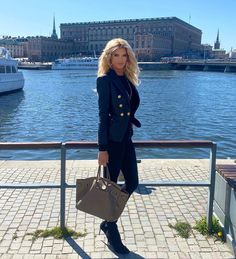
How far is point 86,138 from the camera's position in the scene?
16641 millimetres

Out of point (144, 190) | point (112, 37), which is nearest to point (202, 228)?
point (144, 190)

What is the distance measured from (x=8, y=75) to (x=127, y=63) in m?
32.4

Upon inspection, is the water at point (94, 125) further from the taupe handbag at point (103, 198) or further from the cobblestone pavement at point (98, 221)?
the taupe handbag at point (103, 198)

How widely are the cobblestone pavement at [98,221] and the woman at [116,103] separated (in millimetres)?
872

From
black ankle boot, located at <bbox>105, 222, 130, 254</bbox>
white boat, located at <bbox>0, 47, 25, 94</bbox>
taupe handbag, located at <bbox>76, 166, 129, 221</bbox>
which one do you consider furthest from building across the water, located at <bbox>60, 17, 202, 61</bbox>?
taupe handbag, located at <bbox>76, 166, 129, 221</bbox>

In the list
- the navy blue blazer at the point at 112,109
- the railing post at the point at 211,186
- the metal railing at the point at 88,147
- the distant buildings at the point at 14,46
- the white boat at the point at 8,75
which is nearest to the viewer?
the navy blue blazer at the point at 112,109

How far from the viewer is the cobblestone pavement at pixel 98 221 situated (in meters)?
3.95

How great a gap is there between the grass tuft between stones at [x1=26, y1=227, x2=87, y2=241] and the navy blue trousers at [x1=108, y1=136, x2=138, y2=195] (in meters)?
0.90

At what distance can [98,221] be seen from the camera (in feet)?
15.6

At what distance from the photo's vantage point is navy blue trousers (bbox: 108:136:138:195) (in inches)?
146

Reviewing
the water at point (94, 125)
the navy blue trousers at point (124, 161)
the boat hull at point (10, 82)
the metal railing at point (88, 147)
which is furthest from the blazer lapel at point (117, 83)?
the boat hull at point (10, 82)

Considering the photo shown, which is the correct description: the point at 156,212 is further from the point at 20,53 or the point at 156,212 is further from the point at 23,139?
the point at 20,53

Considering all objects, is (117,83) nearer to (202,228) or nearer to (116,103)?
(116,103)

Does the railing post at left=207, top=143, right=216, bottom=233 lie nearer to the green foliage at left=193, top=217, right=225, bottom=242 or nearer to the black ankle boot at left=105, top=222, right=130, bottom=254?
the green foliage at left=193, top=217, right=225, bottom=242
